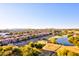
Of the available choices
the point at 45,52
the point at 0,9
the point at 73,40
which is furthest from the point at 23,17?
the point at 73,40

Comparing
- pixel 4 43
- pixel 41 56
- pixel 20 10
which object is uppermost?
pixel 20 10

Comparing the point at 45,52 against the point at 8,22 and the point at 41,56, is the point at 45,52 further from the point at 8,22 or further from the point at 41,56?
the point at 8,22

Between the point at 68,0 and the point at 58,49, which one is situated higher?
the point at 68,0

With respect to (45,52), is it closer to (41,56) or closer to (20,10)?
(41,56)

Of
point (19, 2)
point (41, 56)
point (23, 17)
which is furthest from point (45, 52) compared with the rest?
point (19, 2)

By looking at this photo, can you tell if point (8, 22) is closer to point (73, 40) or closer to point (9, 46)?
point (9, 46)

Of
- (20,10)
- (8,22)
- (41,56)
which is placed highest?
(20,10)

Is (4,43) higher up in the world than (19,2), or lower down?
lower down
